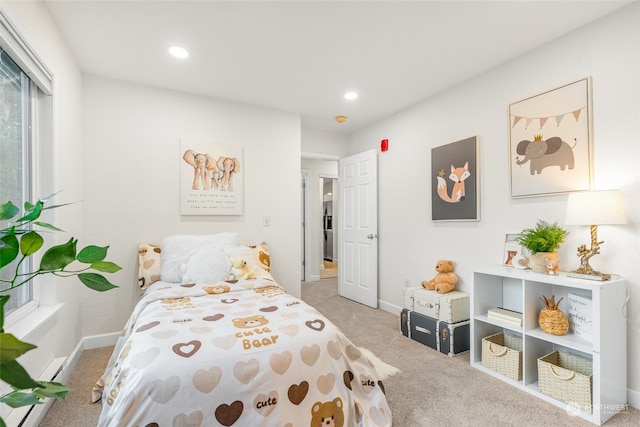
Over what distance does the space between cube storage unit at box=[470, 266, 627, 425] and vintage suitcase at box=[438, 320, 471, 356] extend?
189 mm

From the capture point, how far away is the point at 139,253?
9.04 feet

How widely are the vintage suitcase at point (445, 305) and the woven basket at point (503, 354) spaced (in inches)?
12.4

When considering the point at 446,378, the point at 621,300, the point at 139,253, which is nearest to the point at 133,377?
the point at 139,253

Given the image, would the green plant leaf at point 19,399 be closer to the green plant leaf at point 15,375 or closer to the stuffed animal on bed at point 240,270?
the green plant leaf at point 15,375

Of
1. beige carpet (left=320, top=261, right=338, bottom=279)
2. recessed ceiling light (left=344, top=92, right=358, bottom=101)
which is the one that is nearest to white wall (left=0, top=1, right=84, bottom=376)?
recessed ceiling light (left=344, top=92, right=358, bottom=101)

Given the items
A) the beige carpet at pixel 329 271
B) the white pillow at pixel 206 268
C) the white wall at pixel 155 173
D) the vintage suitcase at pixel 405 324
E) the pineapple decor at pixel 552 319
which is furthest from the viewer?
the beige carpet at pixel 329 271

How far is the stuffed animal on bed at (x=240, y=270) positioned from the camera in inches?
103

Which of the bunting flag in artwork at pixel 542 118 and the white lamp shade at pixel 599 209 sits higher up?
the bunting flag in artwork at pixel 542 118

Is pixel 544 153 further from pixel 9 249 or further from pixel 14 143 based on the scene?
pixel 14 143

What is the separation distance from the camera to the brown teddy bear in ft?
9.39

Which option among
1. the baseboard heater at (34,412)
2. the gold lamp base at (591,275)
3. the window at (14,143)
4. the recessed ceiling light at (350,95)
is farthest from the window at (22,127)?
the gold lamp base at (591,275)

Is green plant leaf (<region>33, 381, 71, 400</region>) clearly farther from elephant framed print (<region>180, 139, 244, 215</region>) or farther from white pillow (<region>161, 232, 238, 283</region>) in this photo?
elephant framed print (<region>180, 139, 244, 215</region>)

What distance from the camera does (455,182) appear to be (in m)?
2.97

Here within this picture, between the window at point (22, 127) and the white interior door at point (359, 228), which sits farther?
the white interior door at point (359, 228)
